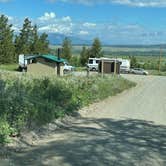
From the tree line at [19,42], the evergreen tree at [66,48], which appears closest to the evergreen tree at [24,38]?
the tree line at [19,42]

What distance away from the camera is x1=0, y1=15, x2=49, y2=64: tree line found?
2918 inches

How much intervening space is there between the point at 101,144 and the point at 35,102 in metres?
3.28

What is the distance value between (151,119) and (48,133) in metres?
5.88

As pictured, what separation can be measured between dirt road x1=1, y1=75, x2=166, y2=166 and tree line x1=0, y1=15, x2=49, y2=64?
5768 cm

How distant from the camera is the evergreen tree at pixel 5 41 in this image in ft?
243

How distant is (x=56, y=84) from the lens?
19234mm

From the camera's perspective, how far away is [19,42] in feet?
266

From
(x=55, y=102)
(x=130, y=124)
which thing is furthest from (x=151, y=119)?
(x=55, y=102)

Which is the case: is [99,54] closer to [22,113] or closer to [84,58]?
[84,58]

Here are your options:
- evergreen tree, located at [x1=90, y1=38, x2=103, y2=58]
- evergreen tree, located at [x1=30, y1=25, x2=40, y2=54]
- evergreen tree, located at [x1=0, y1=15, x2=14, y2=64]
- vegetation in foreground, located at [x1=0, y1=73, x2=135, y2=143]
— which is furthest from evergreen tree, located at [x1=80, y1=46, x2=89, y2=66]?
vegetation in foreground, located at [x1=0, y1=73, x2=135, y2=143]

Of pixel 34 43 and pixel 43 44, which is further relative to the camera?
pixel 43 44

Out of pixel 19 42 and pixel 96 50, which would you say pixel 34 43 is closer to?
pixel 19 42

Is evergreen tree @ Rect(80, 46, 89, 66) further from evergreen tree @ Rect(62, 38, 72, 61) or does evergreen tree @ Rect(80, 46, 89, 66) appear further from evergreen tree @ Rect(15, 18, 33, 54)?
evergreen tree @ Rect(15, 18, 33, 54)

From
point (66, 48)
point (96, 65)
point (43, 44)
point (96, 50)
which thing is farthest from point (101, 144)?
point (96, 50)
